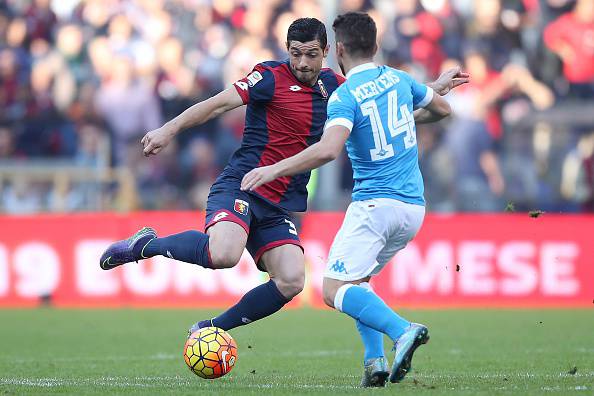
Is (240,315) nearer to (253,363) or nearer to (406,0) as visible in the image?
(253,363)

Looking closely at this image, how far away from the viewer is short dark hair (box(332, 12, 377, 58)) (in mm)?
6742

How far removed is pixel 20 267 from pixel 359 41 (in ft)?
33.8

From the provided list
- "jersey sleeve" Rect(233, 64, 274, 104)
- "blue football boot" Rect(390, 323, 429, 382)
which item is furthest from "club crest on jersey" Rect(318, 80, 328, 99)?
"blue football boot" Rect(390, 323, 429, 382)

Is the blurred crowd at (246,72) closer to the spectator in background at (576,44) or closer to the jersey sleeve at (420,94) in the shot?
the spectator in background at (576,44)

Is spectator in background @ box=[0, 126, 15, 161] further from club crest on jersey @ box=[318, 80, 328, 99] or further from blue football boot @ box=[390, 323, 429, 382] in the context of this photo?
blue football boot @ box=[390, 323, 429, 382]

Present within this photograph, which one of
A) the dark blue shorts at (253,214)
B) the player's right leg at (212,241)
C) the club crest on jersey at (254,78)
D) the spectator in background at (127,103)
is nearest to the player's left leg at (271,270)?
the dark blue shorts at (253,214)

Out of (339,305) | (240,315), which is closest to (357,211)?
(339,305)

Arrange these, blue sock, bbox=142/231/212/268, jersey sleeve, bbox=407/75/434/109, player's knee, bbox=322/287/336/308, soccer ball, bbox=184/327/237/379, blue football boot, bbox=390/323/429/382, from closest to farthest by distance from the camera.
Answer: blue football boot, bbox=390/323/429/382 < player's knee, bbox=322/287/336/308 < jersey sleeve, bbox=407/75/434/109 < soccer ball, bbox=184/327/237/379 < blue sock, bbox=142/231/212/268

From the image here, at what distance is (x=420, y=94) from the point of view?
282 inches

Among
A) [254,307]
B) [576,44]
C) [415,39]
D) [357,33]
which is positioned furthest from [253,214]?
[576,44]

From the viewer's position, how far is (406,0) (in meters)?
18.3

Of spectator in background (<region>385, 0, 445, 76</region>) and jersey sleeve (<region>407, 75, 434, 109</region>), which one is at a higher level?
spectator in background (<region>385, 0, 445, 76</region>)

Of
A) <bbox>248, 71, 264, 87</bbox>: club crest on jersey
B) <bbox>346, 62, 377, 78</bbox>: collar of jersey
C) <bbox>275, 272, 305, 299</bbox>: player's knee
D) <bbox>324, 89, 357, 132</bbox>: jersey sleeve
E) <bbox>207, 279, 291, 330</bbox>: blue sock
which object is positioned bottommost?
<bbox>207, 279, 291, 330</bbox>: blue sock

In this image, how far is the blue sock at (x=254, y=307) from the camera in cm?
823
